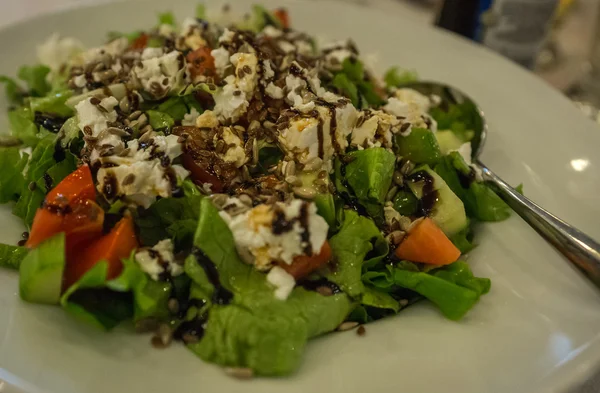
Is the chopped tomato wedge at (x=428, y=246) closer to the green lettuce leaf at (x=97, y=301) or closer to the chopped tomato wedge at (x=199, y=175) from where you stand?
the chopped tomato wedge at (x=199, y=175)

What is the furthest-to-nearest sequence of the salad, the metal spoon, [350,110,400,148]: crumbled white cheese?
1. [350,110,400,148]: crumbled white cheese
2. the metal spoon
3. the salad

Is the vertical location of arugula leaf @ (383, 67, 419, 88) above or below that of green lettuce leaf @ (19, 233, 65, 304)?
above

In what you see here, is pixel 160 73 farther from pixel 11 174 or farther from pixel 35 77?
pixel 35 77

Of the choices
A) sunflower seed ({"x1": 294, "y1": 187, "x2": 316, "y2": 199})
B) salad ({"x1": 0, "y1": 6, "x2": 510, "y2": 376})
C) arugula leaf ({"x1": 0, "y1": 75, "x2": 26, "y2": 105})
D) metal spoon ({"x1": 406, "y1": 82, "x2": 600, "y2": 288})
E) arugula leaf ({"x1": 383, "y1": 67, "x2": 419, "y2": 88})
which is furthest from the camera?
arugula leaf ({"x1": 383, "y1": 67, "x2": 419, "y2": 88})

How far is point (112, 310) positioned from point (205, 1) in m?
2.36

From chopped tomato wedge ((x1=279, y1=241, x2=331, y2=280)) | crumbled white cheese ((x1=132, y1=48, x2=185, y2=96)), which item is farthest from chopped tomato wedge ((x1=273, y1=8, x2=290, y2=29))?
chopped tomato wedge ((x1=279, y1=241, x2=331, y2=280))

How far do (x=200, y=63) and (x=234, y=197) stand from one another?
2.83 feet

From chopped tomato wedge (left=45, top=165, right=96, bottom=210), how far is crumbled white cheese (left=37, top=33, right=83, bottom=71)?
1105 mm

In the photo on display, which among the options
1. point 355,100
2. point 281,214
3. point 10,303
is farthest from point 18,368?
point 355,100

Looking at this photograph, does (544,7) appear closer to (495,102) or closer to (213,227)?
(495,102)

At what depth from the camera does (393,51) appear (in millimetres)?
3203

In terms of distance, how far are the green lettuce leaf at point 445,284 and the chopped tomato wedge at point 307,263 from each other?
0.19 m

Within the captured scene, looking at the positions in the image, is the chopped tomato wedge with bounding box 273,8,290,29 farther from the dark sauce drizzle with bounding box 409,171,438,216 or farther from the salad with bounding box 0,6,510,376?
the dark sauce drizzle with bounding box 409,171,438,216

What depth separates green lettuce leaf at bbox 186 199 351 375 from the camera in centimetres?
156
